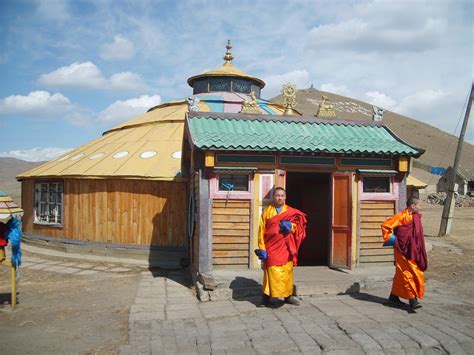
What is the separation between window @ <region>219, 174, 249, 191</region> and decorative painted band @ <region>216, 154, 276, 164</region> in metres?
0.27

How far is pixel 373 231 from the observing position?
727cm

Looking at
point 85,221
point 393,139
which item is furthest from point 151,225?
point 393,139

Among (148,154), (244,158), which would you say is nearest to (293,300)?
(244,158)

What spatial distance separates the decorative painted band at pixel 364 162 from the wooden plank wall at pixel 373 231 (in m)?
0.68

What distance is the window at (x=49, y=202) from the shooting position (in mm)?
11165

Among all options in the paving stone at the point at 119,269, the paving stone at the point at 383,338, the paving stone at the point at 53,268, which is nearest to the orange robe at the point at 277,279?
the paving stone at the point at 383,338

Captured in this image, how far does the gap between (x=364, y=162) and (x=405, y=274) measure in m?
2.32

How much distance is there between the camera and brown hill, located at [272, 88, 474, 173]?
62.8 metres

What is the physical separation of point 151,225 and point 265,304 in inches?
191

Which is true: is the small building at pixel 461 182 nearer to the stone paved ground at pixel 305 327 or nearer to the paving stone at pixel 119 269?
the paving stone at pixel 119 269

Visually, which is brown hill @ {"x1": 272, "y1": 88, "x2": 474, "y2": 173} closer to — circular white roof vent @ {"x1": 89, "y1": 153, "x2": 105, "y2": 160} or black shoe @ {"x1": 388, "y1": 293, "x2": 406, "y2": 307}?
circular white roof vent @ {"x1": 89, "y1": 153, "x2": 105, "y2": 160}

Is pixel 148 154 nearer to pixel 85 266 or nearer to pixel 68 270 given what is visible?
pixel 85 266

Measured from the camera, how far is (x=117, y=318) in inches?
223

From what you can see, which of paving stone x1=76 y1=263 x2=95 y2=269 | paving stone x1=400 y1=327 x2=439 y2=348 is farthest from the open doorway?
paving stone x1=76 y1=263 x2=95 y2=269
